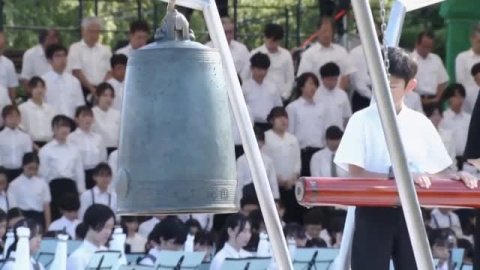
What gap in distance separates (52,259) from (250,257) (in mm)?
1685

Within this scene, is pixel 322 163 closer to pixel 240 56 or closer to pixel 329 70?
pixel 329 70

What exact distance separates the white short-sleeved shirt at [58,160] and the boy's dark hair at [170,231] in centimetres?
106

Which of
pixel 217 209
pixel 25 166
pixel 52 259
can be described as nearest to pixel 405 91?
pixel 217 209

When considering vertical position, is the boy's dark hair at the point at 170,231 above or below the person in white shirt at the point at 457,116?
below

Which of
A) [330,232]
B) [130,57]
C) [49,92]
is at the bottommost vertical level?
[330,232]

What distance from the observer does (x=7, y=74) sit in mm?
14539

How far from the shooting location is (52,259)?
40.1 feet

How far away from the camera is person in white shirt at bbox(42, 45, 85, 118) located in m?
14.5

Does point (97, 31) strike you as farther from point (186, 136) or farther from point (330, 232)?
point (186, 136)

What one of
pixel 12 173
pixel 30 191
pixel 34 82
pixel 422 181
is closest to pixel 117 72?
pixel 34 82

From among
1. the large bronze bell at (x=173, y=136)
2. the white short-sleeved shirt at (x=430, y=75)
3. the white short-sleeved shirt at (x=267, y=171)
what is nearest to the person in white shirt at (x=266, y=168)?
the white short-sleeved shirt at (x=267, y=171)

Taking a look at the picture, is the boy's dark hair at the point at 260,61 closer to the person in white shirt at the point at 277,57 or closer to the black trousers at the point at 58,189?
the person in white shirt at the point at 277,57

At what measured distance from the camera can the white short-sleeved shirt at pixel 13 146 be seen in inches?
550

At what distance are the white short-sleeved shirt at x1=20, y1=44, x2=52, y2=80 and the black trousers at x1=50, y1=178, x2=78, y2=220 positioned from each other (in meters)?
1.28
